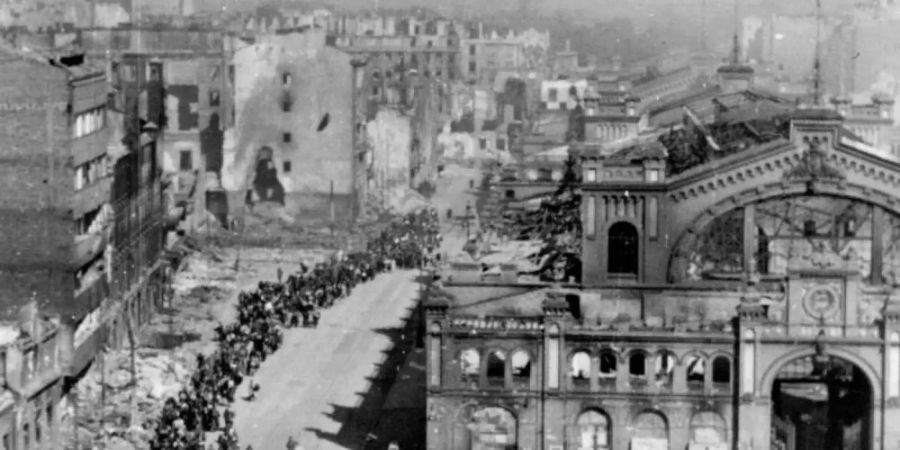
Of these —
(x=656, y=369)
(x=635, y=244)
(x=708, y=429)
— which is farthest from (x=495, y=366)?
(x=635, y=244)

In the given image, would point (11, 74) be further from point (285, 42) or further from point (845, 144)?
point (285, 42)

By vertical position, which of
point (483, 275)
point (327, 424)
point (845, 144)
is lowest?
point (327, 424)

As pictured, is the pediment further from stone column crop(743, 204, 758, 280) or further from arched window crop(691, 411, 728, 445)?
arched window crop(691, 411, 728, 445)

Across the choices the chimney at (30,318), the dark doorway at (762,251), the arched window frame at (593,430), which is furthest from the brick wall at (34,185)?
the dark doorway at (762,251)

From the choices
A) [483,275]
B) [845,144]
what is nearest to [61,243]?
[483,275]

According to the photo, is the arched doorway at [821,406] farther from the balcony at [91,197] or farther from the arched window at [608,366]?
the balcony at [91,197]
